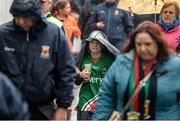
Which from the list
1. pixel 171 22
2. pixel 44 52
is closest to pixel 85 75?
pixel 171 22

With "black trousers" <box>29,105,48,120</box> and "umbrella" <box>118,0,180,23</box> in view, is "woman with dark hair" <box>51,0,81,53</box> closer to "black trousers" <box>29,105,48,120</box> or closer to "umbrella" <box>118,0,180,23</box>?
"umbrella" <box>118,0,180,23</box>

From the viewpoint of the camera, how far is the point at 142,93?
20.2ft

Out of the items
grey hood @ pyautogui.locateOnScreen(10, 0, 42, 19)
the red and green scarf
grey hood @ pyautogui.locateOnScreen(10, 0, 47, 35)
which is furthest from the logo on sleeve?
the red and green scarf

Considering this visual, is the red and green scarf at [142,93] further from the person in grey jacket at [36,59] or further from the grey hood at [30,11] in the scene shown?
the grey hood at [30,11]

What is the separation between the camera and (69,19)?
40.8 feet

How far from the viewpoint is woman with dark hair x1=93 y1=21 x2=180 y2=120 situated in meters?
6.19

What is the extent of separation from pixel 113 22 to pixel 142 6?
0.59 meters

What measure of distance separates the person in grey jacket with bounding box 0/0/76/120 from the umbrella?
5473 millimetres

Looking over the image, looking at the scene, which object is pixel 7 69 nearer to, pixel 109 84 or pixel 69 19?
pixel 109 84

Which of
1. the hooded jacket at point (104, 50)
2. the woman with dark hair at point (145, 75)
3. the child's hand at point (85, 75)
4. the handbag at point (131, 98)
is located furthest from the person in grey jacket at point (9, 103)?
the hooded jacket at point (104, 50)

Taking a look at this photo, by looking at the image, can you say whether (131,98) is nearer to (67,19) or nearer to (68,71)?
(68,71)

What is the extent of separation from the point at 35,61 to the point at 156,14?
581cm

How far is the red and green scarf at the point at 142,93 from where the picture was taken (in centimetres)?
617

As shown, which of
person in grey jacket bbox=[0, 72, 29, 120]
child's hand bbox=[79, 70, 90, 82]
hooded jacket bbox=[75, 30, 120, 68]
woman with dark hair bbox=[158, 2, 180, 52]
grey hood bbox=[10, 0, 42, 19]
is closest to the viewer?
person in grey jacket bbox=[0, 72, 29, 120]
